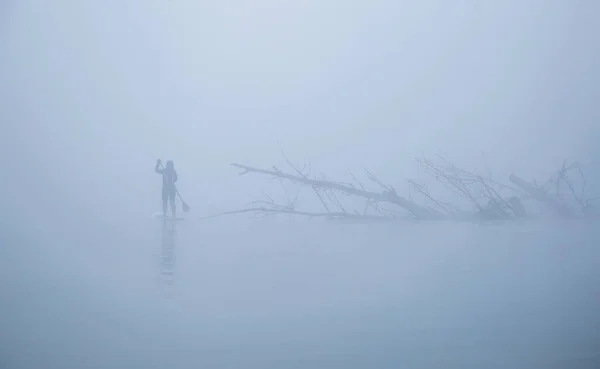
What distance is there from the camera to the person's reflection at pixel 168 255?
7.00 meters

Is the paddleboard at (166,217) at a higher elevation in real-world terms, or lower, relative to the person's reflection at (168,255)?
higher

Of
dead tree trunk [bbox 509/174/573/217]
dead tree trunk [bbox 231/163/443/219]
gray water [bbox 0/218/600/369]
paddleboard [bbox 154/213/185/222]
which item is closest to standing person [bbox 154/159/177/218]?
paddleboard [bbox 154/213/185/222]

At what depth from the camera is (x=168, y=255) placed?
28.2 feet

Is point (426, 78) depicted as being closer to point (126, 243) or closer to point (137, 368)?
point (126, 243)

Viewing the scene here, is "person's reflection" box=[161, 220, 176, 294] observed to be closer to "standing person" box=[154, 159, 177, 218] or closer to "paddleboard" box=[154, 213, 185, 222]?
"paddleboard" box=[154, 213, 185, 222]

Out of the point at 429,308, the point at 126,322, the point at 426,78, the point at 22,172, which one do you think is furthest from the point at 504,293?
the point at 426,78

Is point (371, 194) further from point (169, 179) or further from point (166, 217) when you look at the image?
point (166, 217)

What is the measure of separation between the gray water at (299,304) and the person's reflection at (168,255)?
0.04 metres

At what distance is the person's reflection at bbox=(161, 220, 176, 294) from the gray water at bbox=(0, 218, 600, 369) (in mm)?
44

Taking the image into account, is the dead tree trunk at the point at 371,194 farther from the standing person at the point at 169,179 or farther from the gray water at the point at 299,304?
the standing person at the point at 169,179

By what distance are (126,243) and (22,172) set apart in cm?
1388

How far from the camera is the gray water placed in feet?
14.8

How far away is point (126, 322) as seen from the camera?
5.29 metres

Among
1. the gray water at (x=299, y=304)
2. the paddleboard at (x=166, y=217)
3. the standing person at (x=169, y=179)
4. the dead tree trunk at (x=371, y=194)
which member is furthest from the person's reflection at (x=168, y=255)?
the dead tree trunk at (x=371, y=194)
